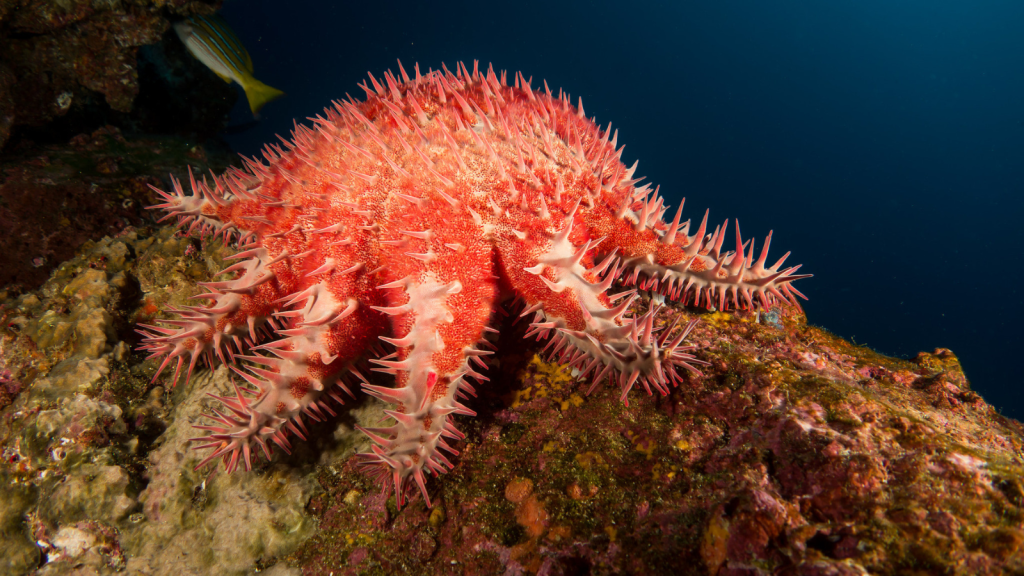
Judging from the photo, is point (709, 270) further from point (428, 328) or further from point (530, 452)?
point (428, 328)

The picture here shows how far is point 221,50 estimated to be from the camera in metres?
5.43

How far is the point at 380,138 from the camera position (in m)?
2.35

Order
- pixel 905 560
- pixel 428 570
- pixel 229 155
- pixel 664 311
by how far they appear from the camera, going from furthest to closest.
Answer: pixel 229 155 < pixel 664 311 < pixel 428 570 < pixel 905 560

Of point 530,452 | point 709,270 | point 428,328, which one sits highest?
point 709,270

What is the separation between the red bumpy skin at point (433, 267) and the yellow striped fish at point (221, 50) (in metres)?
4.03

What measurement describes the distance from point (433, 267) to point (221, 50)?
221 inches

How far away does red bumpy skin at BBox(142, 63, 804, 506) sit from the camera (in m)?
1.95

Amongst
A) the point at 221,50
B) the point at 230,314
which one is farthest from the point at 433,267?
the point at 221,50

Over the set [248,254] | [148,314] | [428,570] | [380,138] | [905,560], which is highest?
[380,138]

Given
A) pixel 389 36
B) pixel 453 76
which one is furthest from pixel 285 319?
pixel 389 36

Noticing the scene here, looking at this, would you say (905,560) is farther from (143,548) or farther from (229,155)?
→ (229,155)

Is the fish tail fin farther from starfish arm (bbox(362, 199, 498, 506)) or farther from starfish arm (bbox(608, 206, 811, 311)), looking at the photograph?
starfish arm (bbox(608, 206, 811, 311))

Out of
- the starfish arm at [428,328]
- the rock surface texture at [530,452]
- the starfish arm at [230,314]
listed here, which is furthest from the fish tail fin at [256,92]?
the starfish arm at [428,328]

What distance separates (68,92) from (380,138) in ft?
17.3
